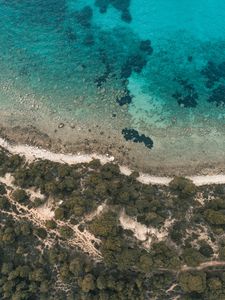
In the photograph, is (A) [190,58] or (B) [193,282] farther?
(A) [190,58]

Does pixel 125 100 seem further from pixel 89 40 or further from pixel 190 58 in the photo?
pixel 190 58

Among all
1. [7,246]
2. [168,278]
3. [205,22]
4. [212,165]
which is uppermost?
[205,22]

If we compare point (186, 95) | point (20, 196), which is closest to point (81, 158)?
point (20, 196)

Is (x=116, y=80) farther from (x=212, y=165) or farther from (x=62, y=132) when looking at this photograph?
(x=212, y=165)

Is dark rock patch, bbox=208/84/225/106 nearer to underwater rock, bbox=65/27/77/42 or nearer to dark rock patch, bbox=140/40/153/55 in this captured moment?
dark rock patch, bbox=140/40/153/55

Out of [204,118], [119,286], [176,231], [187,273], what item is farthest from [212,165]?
[119,286]

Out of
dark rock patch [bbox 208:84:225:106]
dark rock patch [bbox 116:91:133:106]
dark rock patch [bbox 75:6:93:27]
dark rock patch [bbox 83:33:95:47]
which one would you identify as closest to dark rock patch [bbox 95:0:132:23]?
dark rock patch [bbox 75:6:93:27]
